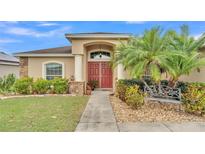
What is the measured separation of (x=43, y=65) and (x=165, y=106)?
10.1 metres

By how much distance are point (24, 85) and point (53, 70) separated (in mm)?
2576

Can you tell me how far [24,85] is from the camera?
1656cm

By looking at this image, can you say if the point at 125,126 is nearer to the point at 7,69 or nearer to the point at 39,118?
the point at 39,118

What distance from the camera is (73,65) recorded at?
717 inches

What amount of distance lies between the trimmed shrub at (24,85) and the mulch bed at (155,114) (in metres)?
8.00

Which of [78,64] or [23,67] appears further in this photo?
[23,67]

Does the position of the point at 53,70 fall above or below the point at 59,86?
above

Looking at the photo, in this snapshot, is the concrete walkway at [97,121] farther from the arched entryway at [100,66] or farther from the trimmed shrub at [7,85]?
the trimmed shrub at [7,85]

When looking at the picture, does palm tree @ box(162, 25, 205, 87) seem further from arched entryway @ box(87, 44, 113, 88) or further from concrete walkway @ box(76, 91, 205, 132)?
arched entryway @ box(87, 44, 113, 88)

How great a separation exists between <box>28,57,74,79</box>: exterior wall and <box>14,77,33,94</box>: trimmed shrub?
156 centimetres

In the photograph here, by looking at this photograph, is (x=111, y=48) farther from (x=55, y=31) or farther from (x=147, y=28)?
(x=147, y=28)

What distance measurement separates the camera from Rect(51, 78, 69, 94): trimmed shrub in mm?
16547

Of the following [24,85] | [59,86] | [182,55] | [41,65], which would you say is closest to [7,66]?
[41,65]
